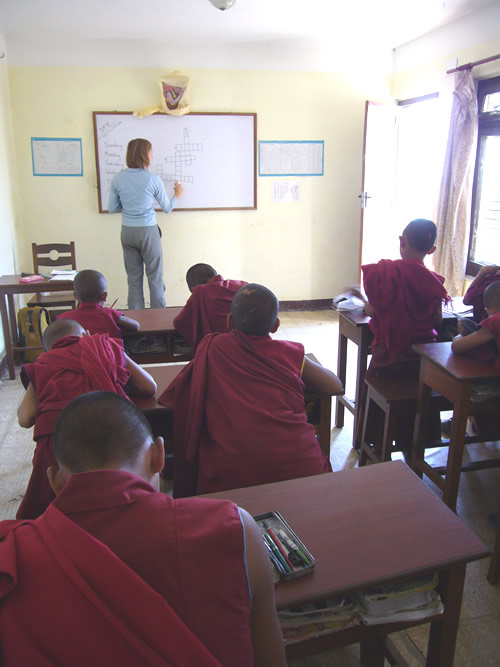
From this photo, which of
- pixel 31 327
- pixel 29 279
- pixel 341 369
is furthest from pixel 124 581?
pixel 31 327

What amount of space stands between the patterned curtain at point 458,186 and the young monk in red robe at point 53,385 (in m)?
3.38

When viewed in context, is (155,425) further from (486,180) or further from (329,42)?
(329,42)

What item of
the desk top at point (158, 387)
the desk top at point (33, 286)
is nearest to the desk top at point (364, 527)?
the desk top at point (158, 387)

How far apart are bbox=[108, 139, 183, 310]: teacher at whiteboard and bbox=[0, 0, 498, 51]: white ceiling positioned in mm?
995

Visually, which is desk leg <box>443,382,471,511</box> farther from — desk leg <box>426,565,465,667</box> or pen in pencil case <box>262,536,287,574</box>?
pen in pencil case <box>262,536,287,574</box>

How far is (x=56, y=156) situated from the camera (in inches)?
195

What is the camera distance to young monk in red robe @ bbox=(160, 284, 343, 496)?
1.56m

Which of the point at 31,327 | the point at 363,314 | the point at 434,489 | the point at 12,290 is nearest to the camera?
the point at 434,489

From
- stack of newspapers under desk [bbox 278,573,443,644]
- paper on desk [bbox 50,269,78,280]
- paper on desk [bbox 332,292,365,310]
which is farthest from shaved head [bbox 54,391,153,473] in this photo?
paper on desk [bbox 50,269,78,280]

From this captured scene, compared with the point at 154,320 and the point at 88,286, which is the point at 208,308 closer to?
the point at 154,320

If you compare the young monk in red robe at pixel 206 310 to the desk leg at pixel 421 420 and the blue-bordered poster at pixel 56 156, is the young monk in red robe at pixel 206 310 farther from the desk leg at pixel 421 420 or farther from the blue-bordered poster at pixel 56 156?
the blue-bordered poster at pixel 56 156

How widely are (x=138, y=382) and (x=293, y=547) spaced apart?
97cm

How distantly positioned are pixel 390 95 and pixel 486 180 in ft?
5.66

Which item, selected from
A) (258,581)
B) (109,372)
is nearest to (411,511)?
(258,581)
